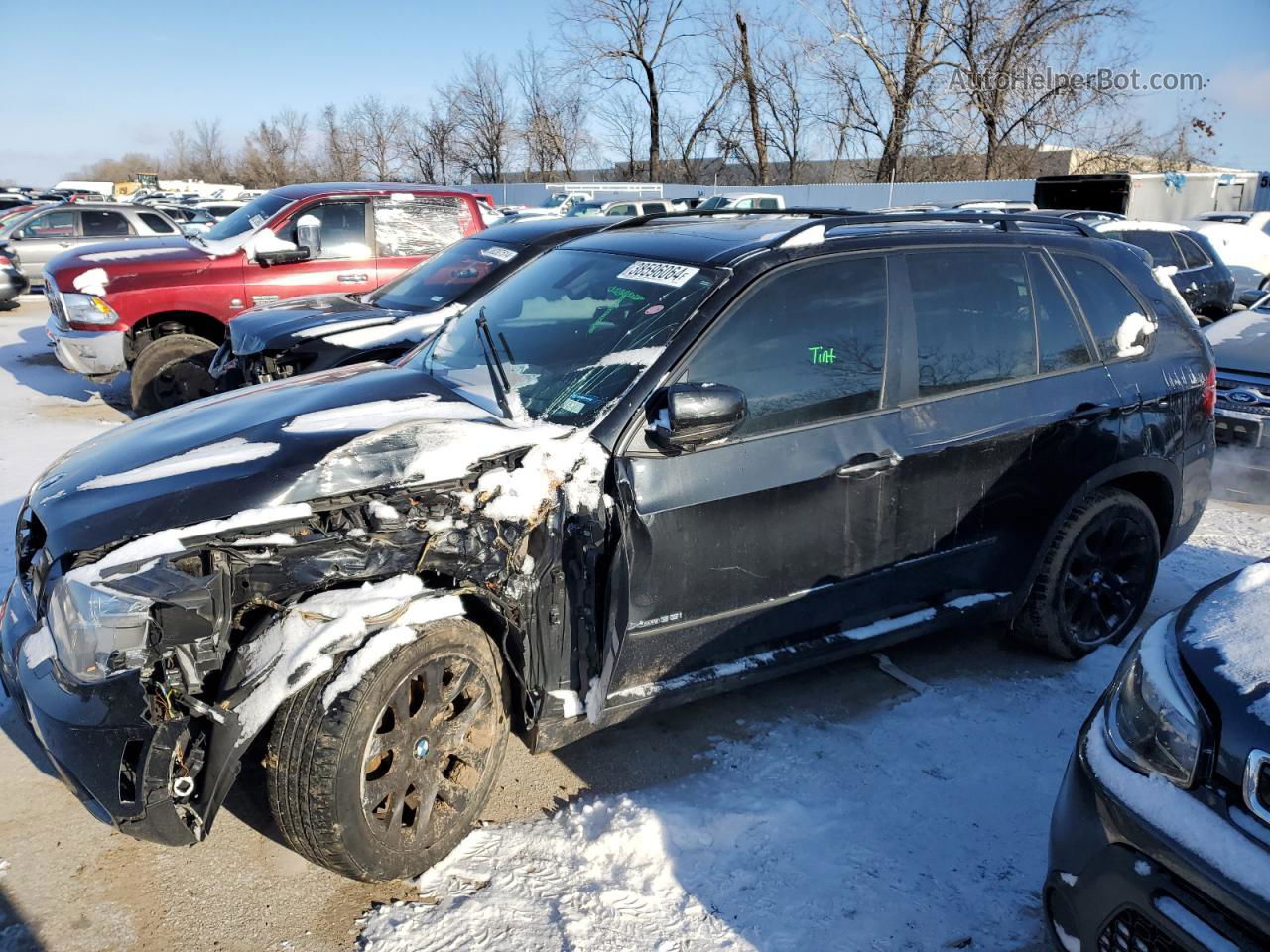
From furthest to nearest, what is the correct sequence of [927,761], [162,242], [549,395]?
[162,242]
[927,761]
[549,395]

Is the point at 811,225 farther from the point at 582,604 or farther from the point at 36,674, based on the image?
the point at 36,674

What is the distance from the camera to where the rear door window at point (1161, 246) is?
1065 centimetres

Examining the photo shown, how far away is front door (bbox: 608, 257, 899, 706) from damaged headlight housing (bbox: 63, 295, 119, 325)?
6586 mm

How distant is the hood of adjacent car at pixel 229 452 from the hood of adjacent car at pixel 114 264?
16.9 ft

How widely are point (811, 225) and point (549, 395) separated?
3.92 ft

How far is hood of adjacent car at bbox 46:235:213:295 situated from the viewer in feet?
25.3

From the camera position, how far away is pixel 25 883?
2.71 metres

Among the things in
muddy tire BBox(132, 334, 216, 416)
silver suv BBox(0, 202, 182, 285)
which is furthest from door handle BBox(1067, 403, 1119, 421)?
silver suv BBox(0, 202, 182, 285)

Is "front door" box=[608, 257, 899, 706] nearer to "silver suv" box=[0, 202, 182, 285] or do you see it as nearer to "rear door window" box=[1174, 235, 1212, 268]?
"rear door window" box=[1174, 235, 1212, 268]

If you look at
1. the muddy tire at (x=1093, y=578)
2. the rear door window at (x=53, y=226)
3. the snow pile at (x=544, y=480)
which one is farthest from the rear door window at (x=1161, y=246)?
the rear door window at (x=53, y=226)

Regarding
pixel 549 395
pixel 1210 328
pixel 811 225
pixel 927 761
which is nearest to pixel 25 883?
pixel 549 395

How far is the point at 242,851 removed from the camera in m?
2.89

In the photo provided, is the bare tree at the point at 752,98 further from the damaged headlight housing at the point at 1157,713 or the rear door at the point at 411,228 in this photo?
the damaged headlight housing at the point at 1157,713

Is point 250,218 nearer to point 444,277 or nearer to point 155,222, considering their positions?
point 444,277
